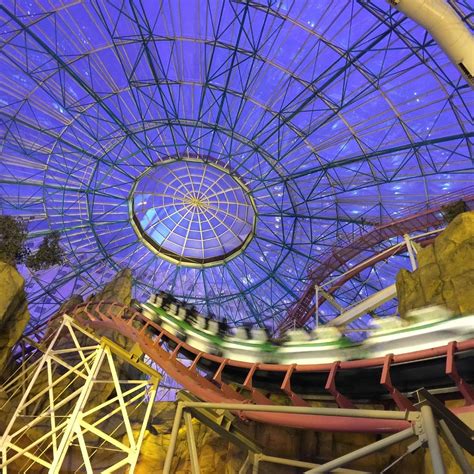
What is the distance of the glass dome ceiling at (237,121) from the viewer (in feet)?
68.7

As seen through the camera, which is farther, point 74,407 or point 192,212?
point 192,212

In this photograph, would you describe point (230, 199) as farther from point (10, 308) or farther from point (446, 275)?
point (446, 275)

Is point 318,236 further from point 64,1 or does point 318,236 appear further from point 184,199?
point 64,1

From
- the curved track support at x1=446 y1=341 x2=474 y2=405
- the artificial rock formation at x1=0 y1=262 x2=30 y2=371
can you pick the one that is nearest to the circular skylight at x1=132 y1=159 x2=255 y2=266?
the artificial rock formation at x1=0 y1=262 x2=30 y2=371

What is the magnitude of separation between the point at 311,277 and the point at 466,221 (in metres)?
13.5

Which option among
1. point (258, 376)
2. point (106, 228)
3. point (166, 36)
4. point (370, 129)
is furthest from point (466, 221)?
point (106, 228)

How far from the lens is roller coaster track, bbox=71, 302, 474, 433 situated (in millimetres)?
8664

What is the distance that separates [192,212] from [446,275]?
25.0 m

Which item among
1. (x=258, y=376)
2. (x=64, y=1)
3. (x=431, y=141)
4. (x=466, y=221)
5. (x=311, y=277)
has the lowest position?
(x=258, y=376)

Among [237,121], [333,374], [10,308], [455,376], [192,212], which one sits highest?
[192,212]

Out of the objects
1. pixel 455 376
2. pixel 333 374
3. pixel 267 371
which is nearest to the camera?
pixel 455 376

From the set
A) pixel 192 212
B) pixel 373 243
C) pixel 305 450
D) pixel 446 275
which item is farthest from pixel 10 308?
pixel 373 243

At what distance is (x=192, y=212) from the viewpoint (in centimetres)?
3631

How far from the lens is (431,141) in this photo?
75.8ft
